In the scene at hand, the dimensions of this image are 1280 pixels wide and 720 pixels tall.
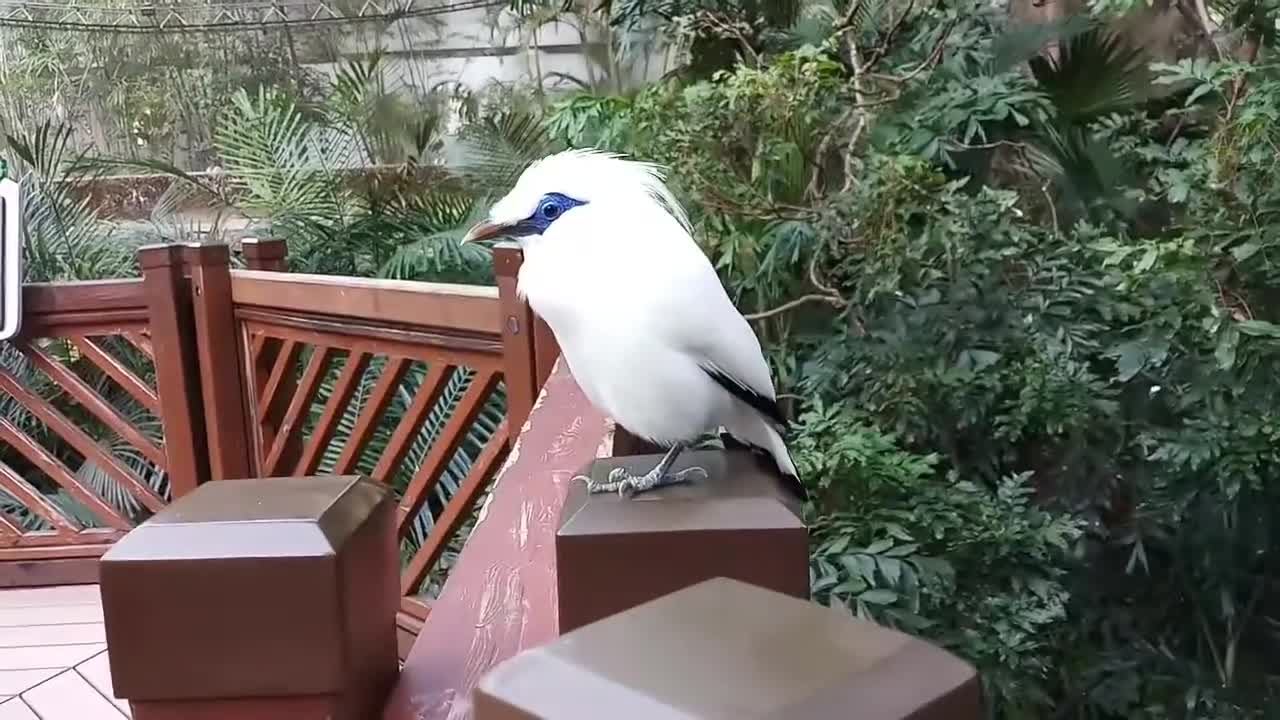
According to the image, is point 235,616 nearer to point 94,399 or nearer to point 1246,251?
point 1246,251

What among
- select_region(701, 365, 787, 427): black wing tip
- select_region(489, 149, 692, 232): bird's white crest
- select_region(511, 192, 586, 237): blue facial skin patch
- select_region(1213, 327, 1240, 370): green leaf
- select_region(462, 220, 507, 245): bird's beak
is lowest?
select_region(1213, 327, 1240, 370): green leaf

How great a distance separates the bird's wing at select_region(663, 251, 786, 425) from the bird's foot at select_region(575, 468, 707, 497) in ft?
0.58

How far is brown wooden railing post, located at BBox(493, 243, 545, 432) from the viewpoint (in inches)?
74.0

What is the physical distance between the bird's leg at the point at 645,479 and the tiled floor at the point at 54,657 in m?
1.29

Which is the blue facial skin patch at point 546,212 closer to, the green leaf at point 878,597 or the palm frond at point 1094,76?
the green leaf at point 878,597

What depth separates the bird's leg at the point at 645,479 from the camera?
0.86 meters

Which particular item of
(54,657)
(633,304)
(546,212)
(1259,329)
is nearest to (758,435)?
(633,304)

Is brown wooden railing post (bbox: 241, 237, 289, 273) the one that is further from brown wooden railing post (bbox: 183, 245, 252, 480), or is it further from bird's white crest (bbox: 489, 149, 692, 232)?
bird's white crest (bbox: 489, 149, 692, 232)

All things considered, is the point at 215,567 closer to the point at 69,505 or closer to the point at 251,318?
the point at 251,318

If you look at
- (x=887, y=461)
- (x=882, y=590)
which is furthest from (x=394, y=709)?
(x=887, y=461)

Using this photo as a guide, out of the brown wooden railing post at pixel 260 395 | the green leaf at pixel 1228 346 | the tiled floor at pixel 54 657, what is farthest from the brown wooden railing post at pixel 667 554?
the brown wooden railing post at pixel 260 395

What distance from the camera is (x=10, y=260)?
8.70ft

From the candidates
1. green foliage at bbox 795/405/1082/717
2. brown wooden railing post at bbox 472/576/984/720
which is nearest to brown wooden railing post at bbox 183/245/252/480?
green foliage at bbox 795/405/1082/717

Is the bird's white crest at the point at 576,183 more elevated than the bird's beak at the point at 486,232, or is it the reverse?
the bird's white crest at the point at 576,183
